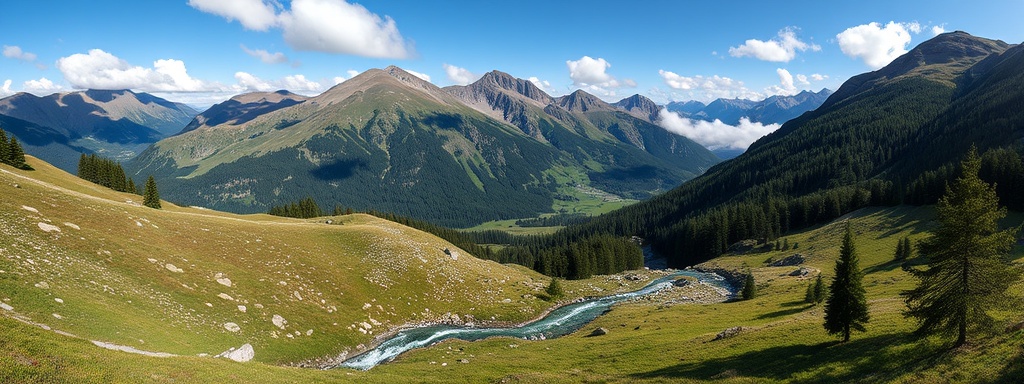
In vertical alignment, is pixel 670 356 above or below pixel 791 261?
above

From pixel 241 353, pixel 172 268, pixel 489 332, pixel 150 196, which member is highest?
pixel 150 196

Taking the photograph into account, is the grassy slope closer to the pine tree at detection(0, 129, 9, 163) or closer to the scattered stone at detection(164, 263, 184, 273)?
the scattered stone at detection(164, 263, 184, 273)

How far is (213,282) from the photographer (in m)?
50.2

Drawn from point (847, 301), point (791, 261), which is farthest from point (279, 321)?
point (791, 261)

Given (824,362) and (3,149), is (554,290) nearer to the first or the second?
(824,362)

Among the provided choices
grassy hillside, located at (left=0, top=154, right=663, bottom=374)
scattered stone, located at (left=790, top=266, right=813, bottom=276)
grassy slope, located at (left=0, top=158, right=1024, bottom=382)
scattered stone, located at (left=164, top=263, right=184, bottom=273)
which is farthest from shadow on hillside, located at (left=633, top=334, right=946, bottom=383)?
scattered stone, located at (left=790, top=266, right=813, bottom=276)

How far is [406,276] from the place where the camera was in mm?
75562

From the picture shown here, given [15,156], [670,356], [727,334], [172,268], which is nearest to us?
[670,356]

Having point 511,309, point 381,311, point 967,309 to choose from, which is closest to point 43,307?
point 381,311

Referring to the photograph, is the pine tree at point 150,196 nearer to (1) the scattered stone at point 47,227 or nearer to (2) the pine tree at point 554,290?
(1) the scattered stone at point 47,227

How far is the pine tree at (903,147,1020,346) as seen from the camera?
87.6 feet

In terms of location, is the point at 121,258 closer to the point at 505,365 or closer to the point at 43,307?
the point at 43,307

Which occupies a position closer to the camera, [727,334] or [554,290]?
[727,334]

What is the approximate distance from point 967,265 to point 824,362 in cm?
1129
